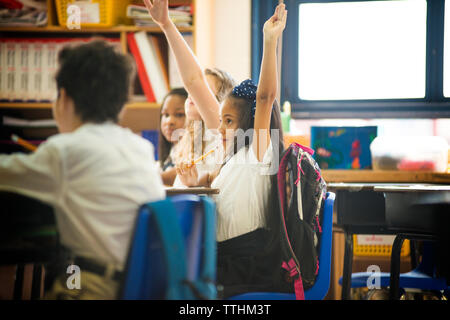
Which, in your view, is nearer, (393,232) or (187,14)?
(393,232)

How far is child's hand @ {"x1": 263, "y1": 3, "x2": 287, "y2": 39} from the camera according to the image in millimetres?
1641

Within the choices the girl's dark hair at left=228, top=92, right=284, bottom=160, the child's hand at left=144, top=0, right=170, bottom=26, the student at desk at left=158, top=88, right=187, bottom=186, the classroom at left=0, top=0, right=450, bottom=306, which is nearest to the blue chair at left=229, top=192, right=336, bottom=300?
the classroom at left=0, top=0, right=450, bottom=306

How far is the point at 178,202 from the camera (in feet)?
3.41

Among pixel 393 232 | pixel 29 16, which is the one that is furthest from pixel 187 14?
pixel 393 232

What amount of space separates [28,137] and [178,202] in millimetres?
1736

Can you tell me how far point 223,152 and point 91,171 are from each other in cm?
78

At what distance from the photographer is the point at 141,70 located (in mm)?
2654

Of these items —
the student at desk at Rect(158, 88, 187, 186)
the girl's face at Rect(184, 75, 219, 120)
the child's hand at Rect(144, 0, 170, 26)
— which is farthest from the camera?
the student at desk at Rect(158, 88, 187, 186)

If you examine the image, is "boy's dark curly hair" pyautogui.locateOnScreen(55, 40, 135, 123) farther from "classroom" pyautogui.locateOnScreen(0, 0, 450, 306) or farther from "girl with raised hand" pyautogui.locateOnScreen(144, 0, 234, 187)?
"girl with raised hand" pyautogui.locateOnScreen(144, 0, 234, 187)

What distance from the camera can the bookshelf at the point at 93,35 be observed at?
2658 mm

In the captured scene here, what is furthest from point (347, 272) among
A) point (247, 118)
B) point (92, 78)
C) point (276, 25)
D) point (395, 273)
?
point (92, 78)

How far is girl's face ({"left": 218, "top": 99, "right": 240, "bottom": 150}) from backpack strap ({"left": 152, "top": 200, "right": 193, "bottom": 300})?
0.73m

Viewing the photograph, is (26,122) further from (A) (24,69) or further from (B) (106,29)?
(B) (106,29)

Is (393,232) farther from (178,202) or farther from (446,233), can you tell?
(178,202)
